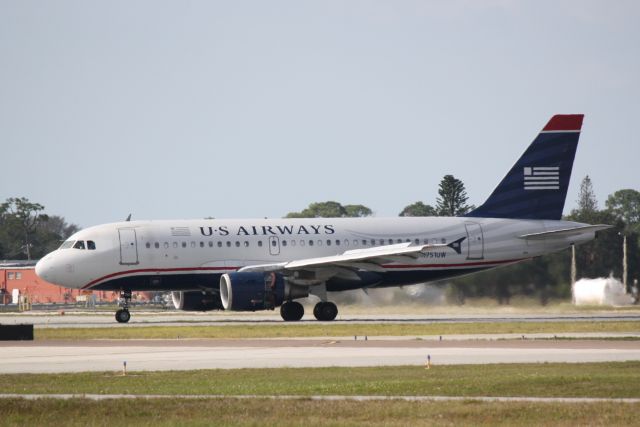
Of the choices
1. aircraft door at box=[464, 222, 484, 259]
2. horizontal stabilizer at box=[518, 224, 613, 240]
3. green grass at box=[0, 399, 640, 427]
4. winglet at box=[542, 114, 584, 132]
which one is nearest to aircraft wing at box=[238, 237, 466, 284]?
aircraft door at box=[464, 222, 484, 259]

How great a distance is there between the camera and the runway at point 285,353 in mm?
30078

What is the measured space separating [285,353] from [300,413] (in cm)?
1313

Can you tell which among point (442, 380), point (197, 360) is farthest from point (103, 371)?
point (442, 380)

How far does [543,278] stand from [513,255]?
4.88 metres

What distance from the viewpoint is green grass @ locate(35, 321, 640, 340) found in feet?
140

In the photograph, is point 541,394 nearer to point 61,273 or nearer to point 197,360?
point 197,360

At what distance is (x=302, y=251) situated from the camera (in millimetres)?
54062

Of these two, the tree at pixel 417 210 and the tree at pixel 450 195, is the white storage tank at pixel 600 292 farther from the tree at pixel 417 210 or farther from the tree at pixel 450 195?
the tree at pixel 417 210

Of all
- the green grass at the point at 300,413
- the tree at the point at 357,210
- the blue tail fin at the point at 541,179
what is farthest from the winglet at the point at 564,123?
the tree at the point at 357,210

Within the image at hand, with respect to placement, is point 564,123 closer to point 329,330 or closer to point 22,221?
point 329,330

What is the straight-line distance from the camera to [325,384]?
24.9 metres

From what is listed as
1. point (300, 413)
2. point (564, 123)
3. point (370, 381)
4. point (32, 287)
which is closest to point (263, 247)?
point (564, 123)

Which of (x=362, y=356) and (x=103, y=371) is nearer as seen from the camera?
(x=103, y=371)

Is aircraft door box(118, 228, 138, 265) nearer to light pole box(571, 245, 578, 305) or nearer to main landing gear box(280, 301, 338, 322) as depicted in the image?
main landing gear box(280, 301, 338, 322)
